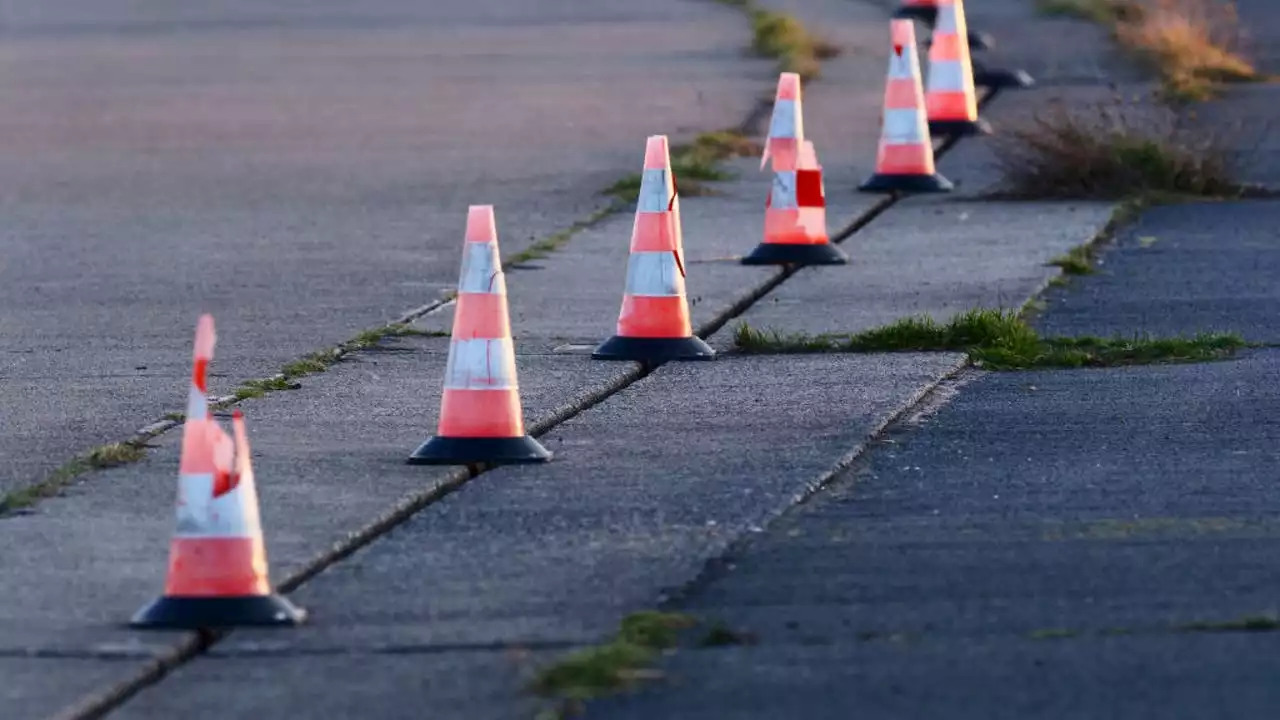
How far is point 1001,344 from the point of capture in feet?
31.0

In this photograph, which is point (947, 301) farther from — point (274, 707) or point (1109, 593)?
point (274, 707)

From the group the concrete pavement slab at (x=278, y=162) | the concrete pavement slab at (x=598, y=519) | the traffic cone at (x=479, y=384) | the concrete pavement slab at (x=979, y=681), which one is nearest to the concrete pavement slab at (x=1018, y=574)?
the concrete pavement slab at (x=979, y=681)

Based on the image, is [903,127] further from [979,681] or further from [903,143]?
[979,681]

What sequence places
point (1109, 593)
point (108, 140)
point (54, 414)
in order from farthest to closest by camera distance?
point (108, 140)
point (54, 414)
point (1109, 593)

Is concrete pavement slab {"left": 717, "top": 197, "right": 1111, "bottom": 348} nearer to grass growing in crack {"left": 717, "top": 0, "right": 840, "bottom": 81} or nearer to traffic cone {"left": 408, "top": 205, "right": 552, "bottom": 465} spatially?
traffic cone {"left": 408, "top": 205, "right": 552, "bottom": 465}

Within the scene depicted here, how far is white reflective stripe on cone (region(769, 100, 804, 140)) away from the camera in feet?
37.9

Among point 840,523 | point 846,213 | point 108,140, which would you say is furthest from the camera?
point 108,140

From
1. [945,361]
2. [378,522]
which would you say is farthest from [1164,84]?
[378,522]

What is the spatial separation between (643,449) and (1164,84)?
11928 millimetres

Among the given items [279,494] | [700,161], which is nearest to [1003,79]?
[700,161]

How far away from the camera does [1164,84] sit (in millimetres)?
18953

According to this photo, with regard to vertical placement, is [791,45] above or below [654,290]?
below

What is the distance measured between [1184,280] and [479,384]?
14.6ft

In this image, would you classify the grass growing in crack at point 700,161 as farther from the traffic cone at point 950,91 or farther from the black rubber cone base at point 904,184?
the traffic cone at point 950,91
